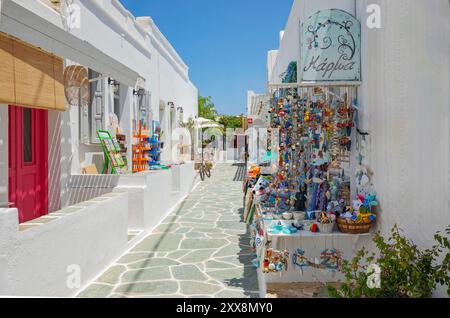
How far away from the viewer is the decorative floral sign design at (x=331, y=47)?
4.32m

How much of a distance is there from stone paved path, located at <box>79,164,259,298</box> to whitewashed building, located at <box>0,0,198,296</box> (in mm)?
327

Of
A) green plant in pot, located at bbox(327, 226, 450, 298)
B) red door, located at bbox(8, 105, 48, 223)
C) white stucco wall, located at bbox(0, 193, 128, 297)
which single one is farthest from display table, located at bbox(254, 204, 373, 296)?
red door, located at bbox(8, 105, 48, 223)

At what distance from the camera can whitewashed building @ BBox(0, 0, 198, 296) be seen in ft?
12.8

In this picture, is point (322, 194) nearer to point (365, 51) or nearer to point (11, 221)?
point (365, 51)

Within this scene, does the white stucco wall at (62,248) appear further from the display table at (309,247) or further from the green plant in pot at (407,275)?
the green plant in pot at (407,275)

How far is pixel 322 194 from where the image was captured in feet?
16.8

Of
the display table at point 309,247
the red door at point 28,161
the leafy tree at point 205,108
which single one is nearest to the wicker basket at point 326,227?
the display table at point 309,247

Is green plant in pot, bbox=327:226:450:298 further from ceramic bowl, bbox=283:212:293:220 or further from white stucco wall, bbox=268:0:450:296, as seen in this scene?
ceramic bowl, bbox=283:212:293:220

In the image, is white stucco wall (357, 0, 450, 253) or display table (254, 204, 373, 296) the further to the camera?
display table (254, 204, 373, 296)

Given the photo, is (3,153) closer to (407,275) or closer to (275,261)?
(275,261)

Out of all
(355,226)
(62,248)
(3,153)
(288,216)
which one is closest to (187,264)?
(288,216)

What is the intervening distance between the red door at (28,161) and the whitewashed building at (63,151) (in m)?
0.02
